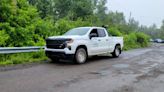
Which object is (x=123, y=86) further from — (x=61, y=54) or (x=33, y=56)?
(x=33, y=56)

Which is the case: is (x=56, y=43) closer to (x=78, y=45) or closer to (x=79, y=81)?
(x=78, y=45)

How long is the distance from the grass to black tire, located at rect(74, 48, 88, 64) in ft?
6.87

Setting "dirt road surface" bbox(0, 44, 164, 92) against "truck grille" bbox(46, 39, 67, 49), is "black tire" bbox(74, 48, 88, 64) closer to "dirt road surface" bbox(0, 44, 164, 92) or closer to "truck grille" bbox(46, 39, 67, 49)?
"truck grille" bbox(46, 39, 67, 49)

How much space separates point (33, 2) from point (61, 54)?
28.7m

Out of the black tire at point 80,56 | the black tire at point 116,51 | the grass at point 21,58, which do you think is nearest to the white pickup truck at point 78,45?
the black tire at point 80,56

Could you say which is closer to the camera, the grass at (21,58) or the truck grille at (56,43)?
the grass at (21,58)

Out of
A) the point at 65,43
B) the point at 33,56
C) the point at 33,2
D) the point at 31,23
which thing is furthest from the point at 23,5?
the point at 33,2

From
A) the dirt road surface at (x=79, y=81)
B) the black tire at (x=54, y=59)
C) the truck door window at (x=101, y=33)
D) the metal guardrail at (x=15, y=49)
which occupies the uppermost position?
the truck door window at (x=101, y=33)

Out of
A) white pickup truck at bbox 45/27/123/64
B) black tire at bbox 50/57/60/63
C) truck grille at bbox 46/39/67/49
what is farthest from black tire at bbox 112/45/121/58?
truck grille at bbox 46/39/67/49

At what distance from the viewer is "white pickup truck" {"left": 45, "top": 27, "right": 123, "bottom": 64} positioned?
1225cm

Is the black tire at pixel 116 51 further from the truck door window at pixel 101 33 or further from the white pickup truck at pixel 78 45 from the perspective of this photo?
the truck door window at pixel 101 33

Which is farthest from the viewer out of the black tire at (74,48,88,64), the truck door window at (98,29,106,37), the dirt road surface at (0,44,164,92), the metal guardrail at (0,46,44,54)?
the truck door window at (98,29,106,37)

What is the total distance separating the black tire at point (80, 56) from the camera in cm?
1256

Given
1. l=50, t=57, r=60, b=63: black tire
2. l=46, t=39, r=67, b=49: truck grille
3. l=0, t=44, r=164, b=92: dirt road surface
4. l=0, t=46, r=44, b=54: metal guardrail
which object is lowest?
l=0, t=44, r=164, b=92: dirt road surface
